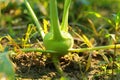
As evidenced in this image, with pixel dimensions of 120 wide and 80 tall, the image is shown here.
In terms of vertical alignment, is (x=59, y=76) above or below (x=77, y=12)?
below

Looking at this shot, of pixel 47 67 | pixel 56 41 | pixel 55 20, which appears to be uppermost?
pixel 55 20

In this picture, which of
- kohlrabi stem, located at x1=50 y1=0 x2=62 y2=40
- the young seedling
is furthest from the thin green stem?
kohlrabi stem, located at x1=50 y1=0 x2=62 y2=40

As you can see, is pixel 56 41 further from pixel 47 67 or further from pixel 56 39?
pixel 47 67

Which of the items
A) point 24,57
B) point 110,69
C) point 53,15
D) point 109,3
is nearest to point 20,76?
point 24,57

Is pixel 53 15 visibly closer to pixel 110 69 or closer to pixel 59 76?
pixel 59 76

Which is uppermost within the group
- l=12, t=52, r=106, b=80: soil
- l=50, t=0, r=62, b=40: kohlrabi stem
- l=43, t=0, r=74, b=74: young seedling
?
l=50, t=0, r=62, b=40: kohlrabi stem

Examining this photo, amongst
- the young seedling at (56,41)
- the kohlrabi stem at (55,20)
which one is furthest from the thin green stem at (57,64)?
the kohlrabi stem at (55,20)

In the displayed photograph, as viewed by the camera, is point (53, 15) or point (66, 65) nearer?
point (53, 15)

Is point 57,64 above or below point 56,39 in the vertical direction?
below

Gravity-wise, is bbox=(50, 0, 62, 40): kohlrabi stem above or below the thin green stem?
above

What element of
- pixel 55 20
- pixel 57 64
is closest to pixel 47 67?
pixel 57 64

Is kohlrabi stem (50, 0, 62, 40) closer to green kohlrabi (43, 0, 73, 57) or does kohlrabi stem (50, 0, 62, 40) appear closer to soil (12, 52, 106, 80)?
green kohlrabi (43, 0, 73, 57)
